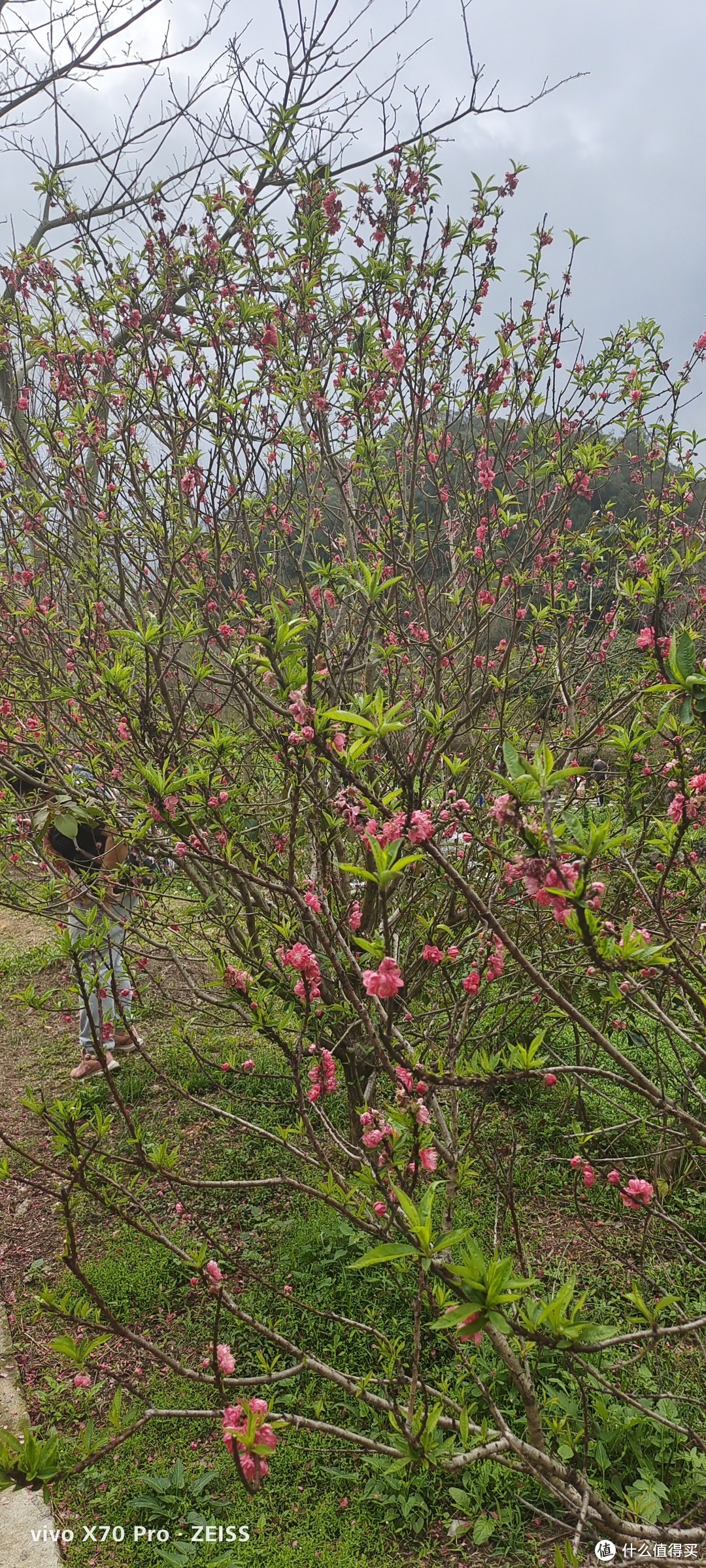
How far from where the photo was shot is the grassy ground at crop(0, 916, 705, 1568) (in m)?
2.43

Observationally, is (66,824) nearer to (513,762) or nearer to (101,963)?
(101,963)

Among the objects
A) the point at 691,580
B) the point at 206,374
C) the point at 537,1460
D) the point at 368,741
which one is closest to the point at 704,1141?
the point at 537,1460

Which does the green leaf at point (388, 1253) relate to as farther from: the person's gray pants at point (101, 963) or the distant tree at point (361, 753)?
the person's gray pants at point (101, 963)

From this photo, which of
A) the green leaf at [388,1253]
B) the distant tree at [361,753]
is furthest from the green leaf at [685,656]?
the green leaf at [388,1253]

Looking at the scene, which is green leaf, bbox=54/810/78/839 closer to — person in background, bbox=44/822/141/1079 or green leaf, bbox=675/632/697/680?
person in background, bbox=44/822/141/1079

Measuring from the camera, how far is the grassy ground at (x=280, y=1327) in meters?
2.43

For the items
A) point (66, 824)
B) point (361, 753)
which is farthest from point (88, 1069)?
point (361, 753)

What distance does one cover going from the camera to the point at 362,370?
405 cm

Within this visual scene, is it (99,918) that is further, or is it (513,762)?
(99,918)

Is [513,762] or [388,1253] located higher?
[513,762]

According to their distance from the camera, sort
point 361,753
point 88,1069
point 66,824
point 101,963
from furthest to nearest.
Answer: point 88,1069
point 66,824
point 101,963
point 361,753

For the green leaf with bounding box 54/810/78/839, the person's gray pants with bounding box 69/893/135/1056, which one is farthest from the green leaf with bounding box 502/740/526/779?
the green leaf with bounding box 54/810/78/839

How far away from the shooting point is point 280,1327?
3.12 metres

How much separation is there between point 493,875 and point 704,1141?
6.50 ft
